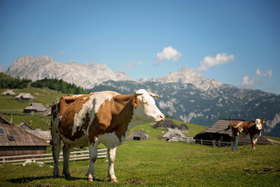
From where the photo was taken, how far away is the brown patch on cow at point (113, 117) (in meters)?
8.70

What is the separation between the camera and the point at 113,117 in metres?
8.97

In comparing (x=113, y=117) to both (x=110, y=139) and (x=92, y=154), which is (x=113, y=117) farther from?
(x=92, y=154)

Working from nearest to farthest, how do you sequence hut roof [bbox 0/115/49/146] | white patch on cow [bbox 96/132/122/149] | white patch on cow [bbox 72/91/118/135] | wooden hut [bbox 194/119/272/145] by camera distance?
white patch on cow [bbox 96/132/122/149], white patch on cow [bbox 72/91/118/135], hut roof [bbox 0/115/49/146], wooden hut [bbox 194/119/272/145]

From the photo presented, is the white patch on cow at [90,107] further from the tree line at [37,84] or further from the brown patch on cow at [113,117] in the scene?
the tree line at [37,84]

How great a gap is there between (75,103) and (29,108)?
112754mm

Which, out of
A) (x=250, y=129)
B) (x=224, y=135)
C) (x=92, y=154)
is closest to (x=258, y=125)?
(x=250, y=129)

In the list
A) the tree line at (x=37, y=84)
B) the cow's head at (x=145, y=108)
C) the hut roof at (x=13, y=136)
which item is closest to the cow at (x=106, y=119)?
the cow's head at (x=145, y=108)

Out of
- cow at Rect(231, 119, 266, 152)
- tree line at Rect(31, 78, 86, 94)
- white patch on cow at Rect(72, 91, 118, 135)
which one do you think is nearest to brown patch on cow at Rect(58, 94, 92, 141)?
white patch on cow at Rect(72, 91, 118, 135)

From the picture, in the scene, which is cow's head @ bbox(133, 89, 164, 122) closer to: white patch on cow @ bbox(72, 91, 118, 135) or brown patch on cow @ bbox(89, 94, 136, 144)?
brown patch on cow @ bbox(89, 94, 136, 144)

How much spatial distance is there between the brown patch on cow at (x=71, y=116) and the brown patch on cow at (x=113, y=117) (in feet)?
1.92

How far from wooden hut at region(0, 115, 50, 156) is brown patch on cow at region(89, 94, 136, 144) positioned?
1111 inches

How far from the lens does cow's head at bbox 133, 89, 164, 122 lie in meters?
8.48

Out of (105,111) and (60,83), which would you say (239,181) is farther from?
(60,83)

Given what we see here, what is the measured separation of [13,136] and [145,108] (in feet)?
103
